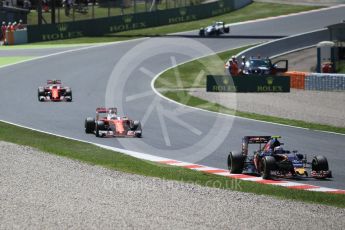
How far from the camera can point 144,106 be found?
3469cm

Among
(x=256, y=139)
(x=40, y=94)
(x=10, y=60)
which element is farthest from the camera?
(x=10, y=60)

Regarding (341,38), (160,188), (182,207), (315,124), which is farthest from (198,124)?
(341,38)

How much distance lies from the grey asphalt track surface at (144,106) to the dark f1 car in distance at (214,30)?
59.6 inches

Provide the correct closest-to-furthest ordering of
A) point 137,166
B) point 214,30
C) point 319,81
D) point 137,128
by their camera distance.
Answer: point 137,166
point 137,128
point 319,81
point 214,30

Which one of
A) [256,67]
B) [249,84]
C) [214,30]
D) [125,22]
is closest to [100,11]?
[125,22]

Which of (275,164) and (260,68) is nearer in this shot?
(275,164)

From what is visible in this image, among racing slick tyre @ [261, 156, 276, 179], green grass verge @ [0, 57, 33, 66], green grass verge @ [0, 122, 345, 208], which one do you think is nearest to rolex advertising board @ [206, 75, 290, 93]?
green grass verge @ [0, 122, 345, 208]

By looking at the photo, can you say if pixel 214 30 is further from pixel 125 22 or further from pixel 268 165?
pixel 268 165

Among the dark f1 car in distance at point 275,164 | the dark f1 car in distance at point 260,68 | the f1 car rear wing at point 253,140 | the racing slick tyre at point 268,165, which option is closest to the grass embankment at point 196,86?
the dark f1 car in distance at point 260,68

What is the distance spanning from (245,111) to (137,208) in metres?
19.0

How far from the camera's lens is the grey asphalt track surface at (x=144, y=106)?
24719 millimetres

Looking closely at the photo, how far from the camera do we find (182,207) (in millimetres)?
15461

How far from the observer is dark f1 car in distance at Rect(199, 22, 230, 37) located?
62688 mm

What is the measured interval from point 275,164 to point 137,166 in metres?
3.33
